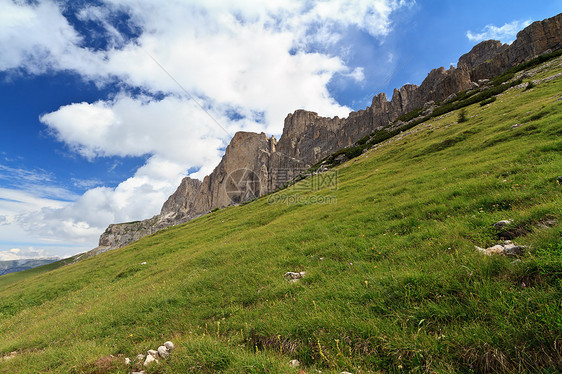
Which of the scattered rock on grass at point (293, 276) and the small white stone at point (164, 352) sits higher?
the scattered rock on grass at point (293, 276)

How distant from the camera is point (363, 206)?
14.8m

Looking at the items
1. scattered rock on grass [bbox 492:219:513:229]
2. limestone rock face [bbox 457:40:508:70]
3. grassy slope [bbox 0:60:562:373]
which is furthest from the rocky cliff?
scattered rock on grass [bbox 492:219:513:229]

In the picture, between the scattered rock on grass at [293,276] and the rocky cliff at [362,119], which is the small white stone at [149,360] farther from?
the rocky cliff at [362,119]

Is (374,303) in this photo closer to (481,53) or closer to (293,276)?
(293,276)

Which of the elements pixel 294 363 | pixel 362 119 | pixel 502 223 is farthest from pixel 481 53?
pixel 294 363

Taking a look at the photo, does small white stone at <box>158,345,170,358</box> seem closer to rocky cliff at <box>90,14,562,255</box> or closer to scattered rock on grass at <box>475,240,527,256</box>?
scattered rock on grass at <box>475,240,527,256</box>

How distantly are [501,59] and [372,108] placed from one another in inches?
2371

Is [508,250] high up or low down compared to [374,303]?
up

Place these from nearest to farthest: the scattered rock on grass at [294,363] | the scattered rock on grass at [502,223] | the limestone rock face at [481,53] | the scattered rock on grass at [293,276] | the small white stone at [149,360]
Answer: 1. the scattered rock on grass at [294,363]
2. the small white stone at [149,360]
3. the scattered rock on grass at [502,223]
4. the scattered rock on grass at [293,276]
5. the limestone rock face at [481,53]

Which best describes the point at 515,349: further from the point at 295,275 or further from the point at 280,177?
the point at 280,177

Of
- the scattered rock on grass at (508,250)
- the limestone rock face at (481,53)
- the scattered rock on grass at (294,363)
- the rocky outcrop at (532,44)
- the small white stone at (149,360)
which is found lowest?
the scattered rock on grass at (294,363)

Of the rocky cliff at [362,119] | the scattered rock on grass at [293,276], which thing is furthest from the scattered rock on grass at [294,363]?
the rocky cliff at [362,119]

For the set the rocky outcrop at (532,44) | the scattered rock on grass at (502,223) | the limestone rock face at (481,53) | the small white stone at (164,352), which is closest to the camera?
the small white stone at (164,352)

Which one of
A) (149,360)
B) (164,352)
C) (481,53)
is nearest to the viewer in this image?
(149,360)
